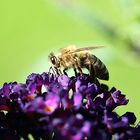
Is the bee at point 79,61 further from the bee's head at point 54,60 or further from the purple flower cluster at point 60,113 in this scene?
the purple flower cluster at point 60,113

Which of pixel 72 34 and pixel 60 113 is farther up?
pixel 72 34

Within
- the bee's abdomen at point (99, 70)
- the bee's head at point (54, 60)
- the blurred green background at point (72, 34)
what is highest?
the blurred green background at point (72, 34)

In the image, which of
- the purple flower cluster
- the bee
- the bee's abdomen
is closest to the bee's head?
the bee

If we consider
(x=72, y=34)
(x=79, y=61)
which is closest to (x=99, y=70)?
(x=79, y=61)

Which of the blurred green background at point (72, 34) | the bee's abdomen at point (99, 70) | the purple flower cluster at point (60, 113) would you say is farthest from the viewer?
the blurred green background at point (72, 34)

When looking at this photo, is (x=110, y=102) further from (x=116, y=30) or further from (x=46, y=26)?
(x=46, y=26)

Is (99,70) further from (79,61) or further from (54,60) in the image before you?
(54,60)

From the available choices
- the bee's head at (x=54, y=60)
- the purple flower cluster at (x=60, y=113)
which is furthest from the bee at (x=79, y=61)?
the purple flower cluster at (x=60, y=113)
